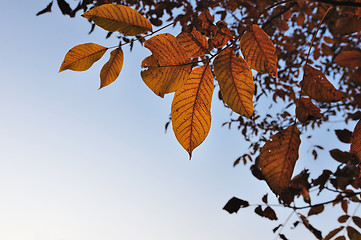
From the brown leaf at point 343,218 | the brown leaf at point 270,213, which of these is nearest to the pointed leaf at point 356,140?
the brown leaf at point 270,213

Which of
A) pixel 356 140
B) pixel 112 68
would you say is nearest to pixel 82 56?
pixel 112 68

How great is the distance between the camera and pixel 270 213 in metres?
1.43

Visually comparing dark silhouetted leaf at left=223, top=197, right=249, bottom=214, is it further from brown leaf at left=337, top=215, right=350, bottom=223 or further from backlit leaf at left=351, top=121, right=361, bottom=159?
brown leaf at left=337, top=215, right=350, bottom=223

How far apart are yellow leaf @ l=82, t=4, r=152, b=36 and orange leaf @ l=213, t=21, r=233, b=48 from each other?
18 cm

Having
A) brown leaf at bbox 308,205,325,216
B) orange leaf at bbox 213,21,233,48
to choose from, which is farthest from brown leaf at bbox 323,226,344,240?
orange leaf at bbox 213,21,233,48

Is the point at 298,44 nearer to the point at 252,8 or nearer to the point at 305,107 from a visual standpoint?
the point at 252,8

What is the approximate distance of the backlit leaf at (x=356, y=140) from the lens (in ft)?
2.06

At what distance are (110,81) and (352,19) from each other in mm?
642

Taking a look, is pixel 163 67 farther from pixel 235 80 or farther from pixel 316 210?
pixel 316 210

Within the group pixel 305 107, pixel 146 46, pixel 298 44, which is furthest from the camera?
pixel 298 44

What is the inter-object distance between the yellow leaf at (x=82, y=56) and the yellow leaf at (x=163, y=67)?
165 mm

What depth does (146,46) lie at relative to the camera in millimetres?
577

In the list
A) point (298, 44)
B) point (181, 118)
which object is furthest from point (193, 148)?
point (298, 44)

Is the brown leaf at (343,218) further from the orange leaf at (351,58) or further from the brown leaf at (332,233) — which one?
the orange leaf at (351,58)
